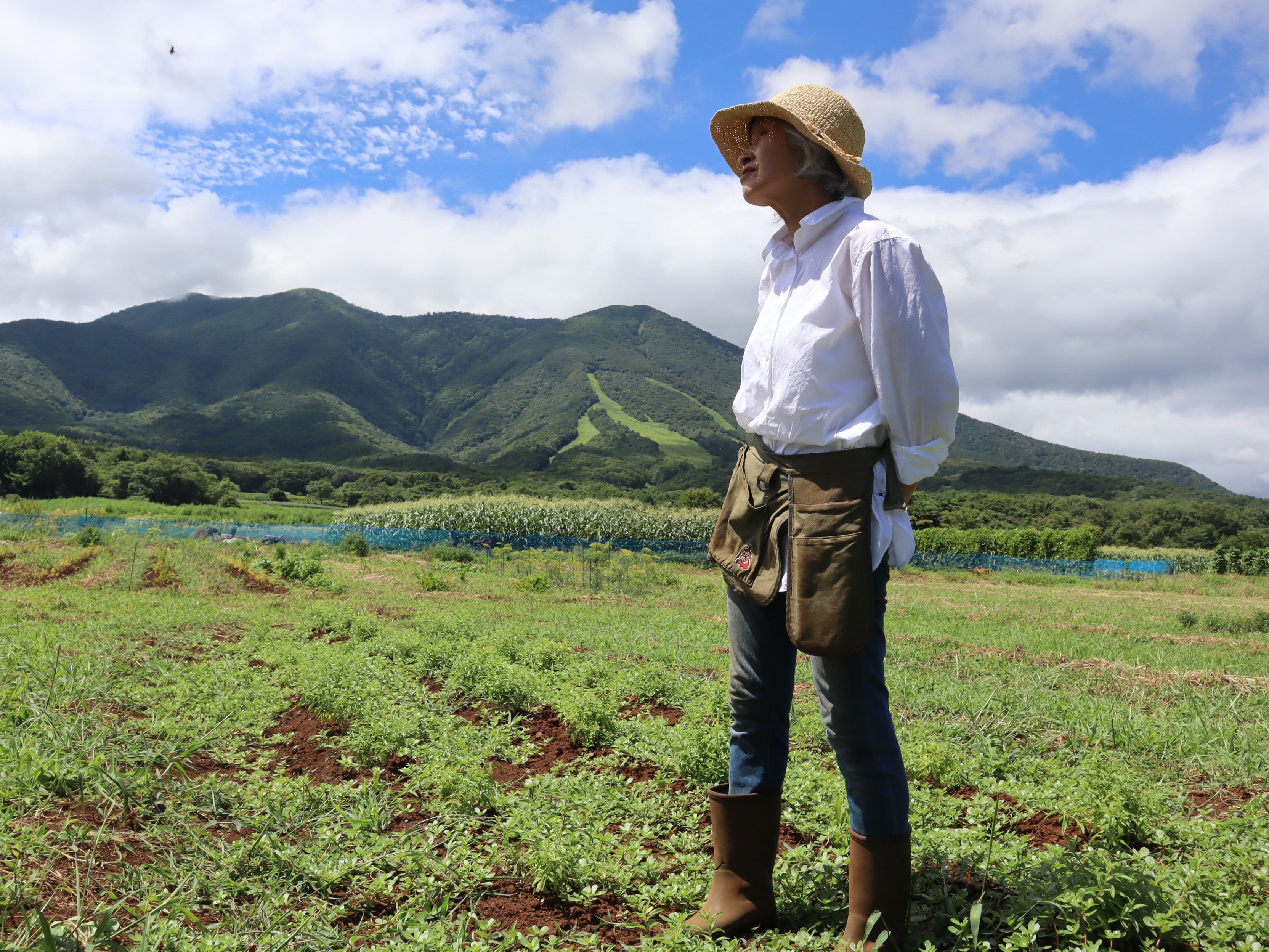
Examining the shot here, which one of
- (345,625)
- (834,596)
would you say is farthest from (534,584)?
(834,596)

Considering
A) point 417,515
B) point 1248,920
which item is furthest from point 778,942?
point 417,515

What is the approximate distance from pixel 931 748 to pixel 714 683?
4.79 ft

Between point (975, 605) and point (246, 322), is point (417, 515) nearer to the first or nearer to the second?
point (975, 605)

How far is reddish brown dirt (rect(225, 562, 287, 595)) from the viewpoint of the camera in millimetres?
10297

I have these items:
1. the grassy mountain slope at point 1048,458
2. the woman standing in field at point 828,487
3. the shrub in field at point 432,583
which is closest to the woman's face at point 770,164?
the woman standing in field at point 828,487

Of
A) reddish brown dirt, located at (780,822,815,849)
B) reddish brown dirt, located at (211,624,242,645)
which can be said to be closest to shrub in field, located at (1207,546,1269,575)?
reddish brown dirt, located at (780,822,815,849)

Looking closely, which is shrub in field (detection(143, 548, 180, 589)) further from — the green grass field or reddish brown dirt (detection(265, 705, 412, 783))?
the green grass field

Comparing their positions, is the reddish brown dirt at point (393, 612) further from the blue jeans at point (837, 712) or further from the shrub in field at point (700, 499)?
the shrub in field at point (700, 499)

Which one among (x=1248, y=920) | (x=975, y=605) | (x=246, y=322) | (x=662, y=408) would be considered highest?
(x=246, y=322)

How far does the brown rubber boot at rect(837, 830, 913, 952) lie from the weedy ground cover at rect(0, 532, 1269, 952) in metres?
0.11

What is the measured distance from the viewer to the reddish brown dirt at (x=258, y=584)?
33.8 feet

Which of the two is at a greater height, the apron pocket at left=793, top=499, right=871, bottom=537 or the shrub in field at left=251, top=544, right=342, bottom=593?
the apron pocket at left=793, top=499, right=871, bottom=537

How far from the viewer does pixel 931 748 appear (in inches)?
113

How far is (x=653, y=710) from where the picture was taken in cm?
399
